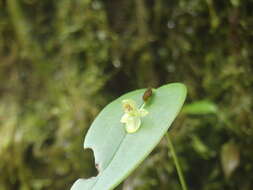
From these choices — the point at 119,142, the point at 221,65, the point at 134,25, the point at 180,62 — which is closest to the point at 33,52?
the point at 134,25

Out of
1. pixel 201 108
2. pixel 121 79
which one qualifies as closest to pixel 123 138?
pixel 201 108

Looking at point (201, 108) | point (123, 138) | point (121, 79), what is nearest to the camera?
point (123, 138)

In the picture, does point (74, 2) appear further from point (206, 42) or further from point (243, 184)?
point (243, 184)

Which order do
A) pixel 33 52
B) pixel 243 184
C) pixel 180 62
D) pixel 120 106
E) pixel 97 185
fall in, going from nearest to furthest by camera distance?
pixel 97 185, pixel 120 106, pixel 243 184, pixel 180 62, pixel 33 52

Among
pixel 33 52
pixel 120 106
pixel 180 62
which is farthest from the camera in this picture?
pixel 33 52

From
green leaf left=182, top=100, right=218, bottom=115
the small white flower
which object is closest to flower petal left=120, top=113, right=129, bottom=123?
the small white flower

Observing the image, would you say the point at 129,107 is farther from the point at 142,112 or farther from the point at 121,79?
the point at 121,79

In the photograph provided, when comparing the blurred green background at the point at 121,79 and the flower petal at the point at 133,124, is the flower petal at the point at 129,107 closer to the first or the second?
the flower petal at the point at 133,124
